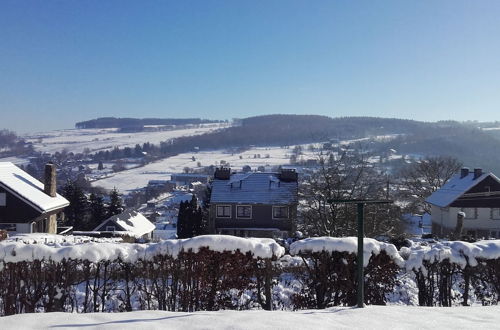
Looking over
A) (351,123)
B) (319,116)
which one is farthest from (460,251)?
(319,116)

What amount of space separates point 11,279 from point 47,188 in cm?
2807

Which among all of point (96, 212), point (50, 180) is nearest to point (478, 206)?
point (50, 180)

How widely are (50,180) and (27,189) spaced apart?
1681 mm

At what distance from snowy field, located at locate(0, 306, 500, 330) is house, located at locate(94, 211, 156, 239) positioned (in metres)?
32.4

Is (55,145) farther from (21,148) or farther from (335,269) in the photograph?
(335,269)

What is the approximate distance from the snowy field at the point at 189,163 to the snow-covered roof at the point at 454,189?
5812 cm

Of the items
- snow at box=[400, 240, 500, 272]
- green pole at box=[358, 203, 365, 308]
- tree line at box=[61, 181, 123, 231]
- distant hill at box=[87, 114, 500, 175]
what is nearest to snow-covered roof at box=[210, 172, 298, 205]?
tree line at box=[61, 181, 123, 231]

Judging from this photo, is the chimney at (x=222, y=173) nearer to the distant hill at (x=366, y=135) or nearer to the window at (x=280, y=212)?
the window at (x=280, y=212)

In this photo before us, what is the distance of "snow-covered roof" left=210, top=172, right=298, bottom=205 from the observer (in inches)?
1475

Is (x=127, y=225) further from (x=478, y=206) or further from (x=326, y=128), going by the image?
(x=326, y=128)

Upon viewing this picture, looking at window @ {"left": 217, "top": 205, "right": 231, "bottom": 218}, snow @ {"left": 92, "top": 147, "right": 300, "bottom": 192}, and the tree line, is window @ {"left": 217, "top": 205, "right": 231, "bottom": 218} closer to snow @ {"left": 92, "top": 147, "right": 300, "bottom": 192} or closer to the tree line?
the tree line

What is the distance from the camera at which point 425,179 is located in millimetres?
49781

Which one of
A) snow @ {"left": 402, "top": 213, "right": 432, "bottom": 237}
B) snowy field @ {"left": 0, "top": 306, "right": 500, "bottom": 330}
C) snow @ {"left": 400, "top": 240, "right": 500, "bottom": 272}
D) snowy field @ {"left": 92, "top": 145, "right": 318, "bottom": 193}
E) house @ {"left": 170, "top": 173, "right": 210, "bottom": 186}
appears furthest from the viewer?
house @ {"left": 170, "top": 173, "right": 210, "bottom": 186}

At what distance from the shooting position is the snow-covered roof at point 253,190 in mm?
37469
